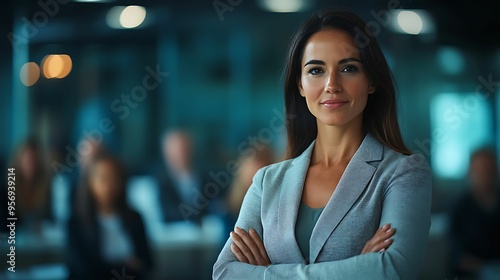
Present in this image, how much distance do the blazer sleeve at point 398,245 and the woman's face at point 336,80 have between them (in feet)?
0.78

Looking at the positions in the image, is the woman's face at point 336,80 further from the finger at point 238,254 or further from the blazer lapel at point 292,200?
the finger at point 238,254

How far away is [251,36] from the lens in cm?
292

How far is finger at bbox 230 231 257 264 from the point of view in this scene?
1.93 m

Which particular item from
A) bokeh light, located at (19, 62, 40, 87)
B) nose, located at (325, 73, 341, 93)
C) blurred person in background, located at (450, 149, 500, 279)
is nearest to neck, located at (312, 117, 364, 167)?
nose, located at (325, 73, 341, 93)

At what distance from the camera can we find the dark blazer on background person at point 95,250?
115 inches

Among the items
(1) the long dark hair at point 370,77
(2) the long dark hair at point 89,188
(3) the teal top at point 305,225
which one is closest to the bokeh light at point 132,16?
(2) the long dark hair at point 89,188

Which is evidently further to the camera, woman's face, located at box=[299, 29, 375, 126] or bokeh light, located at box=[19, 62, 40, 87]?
bokeh light, located at box=[19, 62, 40, 87]

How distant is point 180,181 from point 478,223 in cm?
125

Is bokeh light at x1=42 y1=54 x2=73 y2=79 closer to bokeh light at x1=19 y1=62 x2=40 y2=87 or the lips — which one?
bokeh light at x1=19 y1=62 x2=40 y2=87

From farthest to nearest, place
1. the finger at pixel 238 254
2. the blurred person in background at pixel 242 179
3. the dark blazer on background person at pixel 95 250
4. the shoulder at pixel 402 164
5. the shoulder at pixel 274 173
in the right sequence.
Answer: the dark blazer on background person at pixel 95 250 < the blurred person in background at pixel 242 179 < the shoulder at pixel 274 173 < the finger at pixel 238 254 < the shoulder at pixel 402 164

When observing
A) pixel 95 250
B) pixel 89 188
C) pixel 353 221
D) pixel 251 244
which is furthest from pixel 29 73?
pixel 353 221

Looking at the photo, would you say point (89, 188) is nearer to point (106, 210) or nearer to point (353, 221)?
point (106, 210)

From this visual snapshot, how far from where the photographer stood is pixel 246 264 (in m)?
1.90

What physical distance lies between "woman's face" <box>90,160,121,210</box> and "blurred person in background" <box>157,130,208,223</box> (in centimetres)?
20
